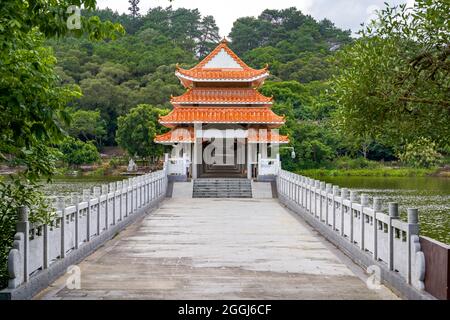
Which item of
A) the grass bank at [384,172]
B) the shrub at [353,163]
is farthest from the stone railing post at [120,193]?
the shrub at [353,163]

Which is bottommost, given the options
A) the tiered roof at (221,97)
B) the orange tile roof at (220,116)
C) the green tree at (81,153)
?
the green tree at (81,153)

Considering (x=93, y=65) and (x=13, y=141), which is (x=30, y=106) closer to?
(x=13, y=141)

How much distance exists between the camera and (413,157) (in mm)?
14328

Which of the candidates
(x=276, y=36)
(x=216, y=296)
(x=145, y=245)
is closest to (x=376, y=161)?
(x=276, y=36)

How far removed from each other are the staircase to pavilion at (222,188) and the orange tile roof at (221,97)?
4.51 m

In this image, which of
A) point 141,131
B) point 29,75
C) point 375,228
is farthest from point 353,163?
point 29,75

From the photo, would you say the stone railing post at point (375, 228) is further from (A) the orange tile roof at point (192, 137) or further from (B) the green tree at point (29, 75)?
(A) the orange tile roof at point (192, 137)

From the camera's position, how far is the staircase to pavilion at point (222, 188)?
31016 mm

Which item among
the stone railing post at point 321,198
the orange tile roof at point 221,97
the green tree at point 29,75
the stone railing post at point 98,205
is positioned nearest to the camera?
the green tree at point 29,75

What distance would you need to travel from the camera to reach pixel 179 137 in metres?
34.7

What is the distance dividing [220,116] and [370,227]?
77.4 ft

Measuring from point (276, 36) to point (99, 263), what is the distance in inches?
4298

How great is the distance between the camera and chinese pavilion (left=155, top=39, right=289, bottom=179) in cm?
3450

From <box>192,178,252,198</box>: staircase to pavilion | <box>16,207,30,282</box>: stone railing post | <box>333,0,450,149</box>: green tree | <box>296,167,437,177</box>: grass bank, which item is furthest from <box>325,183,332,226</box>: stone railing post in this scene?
<box>296,167,437,177</box>: grass bank
